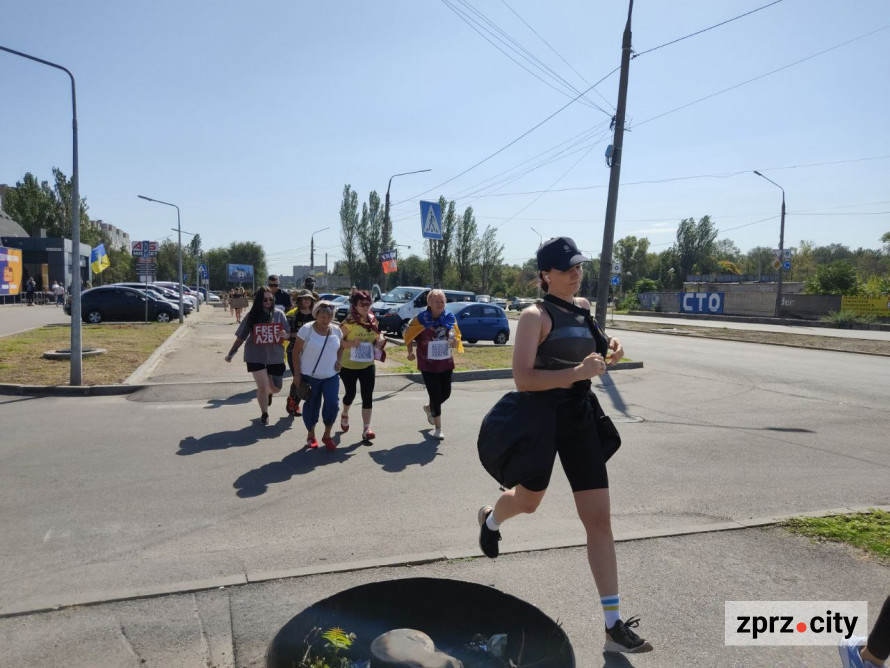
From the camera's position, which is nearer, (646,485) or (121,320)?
(646,485)

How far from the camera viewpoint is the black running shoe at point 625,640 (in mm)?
2857

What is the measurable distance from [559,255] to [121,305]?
2659cm

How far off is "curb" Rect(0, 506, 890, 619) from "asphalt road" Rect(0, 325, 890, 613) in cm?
5

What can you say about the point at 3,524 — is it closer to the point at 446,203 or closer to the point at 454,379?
the point at 454,379

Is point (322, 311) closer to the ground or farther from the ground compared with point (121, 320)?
farther from the ground

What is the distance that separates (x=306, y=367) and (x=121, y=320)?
22665mm

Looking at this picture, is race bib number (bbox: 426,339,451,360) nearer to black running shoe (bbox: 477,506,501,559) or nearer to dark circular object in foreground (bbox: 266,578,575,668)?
black running shoe (bbox: 477,506,501,559)

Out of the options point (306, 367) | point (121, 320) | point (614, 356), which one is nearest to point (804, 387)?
point (306, 367)

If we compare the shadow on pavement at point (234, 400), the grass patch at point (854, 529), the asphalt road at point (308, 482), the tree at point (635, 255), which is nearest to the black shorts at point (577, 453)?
the asphalt road at point (308, 482)

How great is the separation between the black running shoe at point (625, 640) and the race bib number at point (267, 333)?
621cm

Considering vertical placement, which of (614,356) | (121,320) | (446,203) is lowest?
(121,320)

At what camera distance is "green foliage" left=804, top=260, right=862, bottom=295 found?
3928 centimetres

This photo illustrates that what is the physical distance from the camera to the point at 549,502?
5211 millimetres

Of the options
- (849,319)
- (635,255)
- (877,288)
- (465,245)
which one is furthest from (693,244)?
(849,319)
